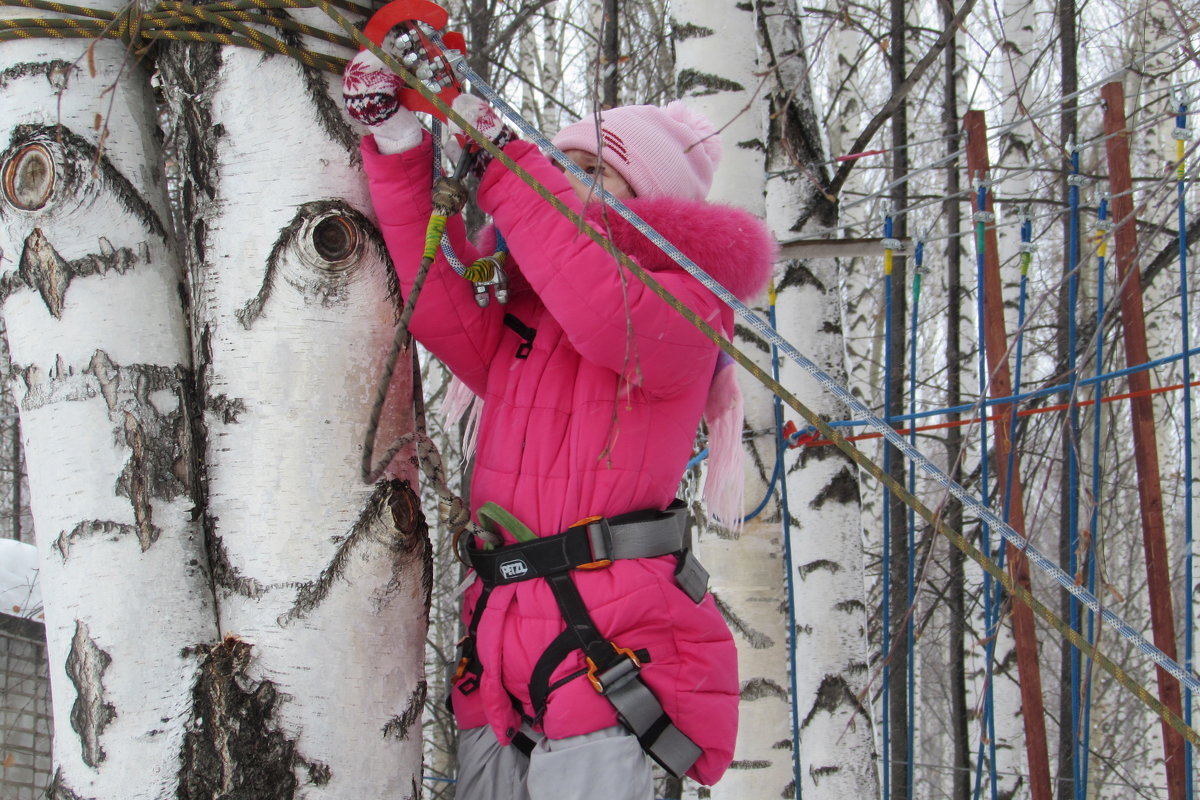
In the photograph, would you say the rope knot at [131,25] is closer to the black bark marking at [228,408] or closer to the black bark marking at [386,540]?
the black bark marking at [228,408]

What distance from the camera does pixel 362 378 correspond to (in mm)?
1126

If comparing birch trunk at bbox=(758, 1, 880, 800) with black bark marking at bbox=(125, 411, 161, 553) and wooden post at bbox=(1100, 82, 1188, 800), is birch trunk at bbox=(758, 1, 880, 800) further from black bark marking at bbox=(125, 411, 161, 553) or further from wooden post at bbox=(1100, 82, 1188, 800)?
black bark marking at bbox=(125, 411, 161, 553)

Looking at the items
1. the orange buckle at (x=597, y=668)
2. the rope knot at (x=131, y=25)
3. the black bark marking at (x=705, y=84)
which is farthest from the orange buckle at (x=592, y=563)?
the black bark marking at (x=705, y=84)

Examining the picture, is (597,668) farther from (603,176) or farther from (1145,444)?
(1145,444)

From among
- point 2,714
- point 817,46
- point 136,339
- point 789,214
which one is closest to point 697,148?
point 817,46

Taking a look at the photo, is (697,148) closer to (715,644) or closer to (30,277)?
(715,644)

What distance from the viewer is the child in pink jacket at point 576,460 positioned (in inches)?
48.8

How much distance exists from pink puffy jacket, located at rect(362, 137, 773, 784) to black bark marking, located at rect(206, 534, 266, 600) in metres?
0.36

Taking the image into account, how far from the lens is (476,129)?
1.24 m

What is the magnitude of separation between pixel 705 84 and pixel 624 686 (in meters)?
1.82

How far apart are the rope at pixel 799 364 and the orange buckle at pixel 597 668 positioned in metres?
0.47

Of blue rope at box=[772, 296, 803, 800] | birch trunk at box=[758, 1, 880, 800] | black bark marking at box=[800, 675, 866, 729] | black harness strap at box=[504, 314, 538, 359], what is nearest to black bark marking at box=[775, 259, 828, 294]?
birch trunk at box=[758, 1, 880, 800]

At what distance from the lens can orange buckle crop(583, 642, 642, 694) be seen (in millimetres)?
1236

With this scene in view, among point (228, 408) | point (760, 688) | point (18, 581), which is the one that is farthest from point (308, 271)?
point (18, 581)
